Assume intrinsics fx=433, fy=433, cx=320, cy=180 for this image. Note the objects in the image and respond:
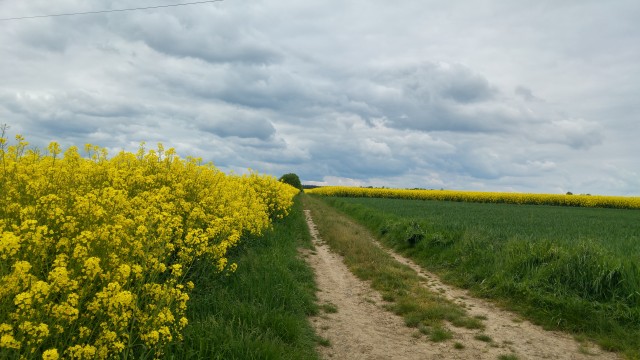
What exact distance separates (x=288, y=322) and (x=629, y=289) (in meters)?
6.22

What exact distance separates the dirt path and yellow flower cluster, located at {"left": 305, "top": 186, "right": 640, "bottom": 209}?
42.4 metres

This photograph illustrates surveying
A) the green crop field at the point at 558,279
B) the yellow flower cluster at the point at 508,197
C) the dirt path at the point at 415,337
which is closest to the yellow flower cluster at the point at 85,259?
the dirt path at the point at 415,337

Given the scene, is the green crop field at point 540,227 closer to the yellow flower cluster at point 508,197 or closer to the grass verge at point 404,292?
the grass verge at point 404,292

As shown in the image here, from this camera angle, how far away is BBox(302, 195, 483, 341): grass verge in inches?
295

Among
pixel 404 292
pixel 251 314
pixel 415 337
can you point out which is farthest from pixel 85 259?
pixel 404 292

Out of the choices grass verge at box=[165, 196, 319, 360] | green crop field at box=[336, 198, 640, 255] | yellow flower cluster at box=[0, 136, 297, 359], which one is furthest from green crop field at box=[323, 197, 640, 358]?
yellow flower cluster at box=[0, 136, 297, 359]

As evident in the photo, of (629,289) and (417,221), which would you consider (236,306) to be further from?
(417,221)

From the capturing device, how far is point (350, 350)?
636 centimetres

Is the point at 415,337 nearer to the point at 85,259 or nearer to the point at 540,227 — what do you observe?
the point at 85,259

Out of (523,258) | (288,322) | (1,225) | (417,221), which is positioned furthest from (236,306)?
(417,221)

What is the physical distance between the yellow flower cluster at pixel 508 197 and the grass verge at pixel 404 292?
38.7 m

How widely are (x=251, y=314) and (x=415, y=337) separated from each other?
2674 millimetres

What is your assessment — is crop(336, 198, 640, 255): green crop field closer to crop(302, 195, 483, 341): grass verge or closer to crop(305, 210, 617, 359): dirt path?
crop(302, 195, 483, 341): grass verge

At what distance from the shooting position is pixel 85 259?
4.10 metres
